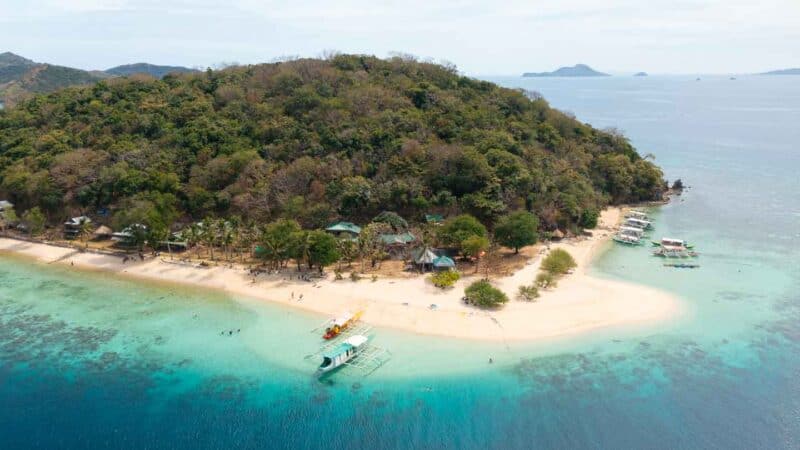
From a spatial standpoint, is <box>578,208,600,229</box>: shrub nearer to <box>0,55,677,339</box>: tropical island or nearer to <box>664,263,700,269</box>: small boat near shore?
<box>0,55,677,339</box>: tropical island

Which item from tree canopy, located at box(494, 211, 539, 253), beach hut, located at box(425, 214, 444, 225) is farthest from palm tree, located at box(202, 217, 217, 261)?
tree canopy, located at box(494, 211, 539, 253)

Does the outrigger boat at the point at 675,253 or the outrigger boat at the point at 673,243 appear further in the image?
the outrigger boat at the point at 673,243

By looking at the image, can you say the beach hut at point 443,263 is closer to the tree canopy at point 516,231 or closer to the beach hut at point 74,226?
the tree canopy at point 516,231

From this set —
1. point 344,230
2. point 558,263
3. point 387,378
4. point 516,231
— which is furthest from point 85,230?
point 558,263

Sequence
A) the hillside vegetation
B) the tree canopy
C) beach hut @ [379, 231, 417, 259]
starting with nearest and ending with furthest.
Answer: the tree canopy
beach hut @ [379, 231, 417, 259]
the hillside vegetation

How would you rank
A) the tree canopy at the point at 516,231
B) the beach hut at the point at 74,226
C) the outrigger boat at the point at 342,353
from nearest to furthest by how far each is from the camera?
the outrigger boat at the point at 342,353
the tree canopy at the point at 516,231
the beach hut at the point at 74,226

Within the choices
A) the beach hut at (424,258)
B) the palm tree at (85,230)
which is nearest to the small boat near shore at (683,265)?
the beach hut at (424,258)
